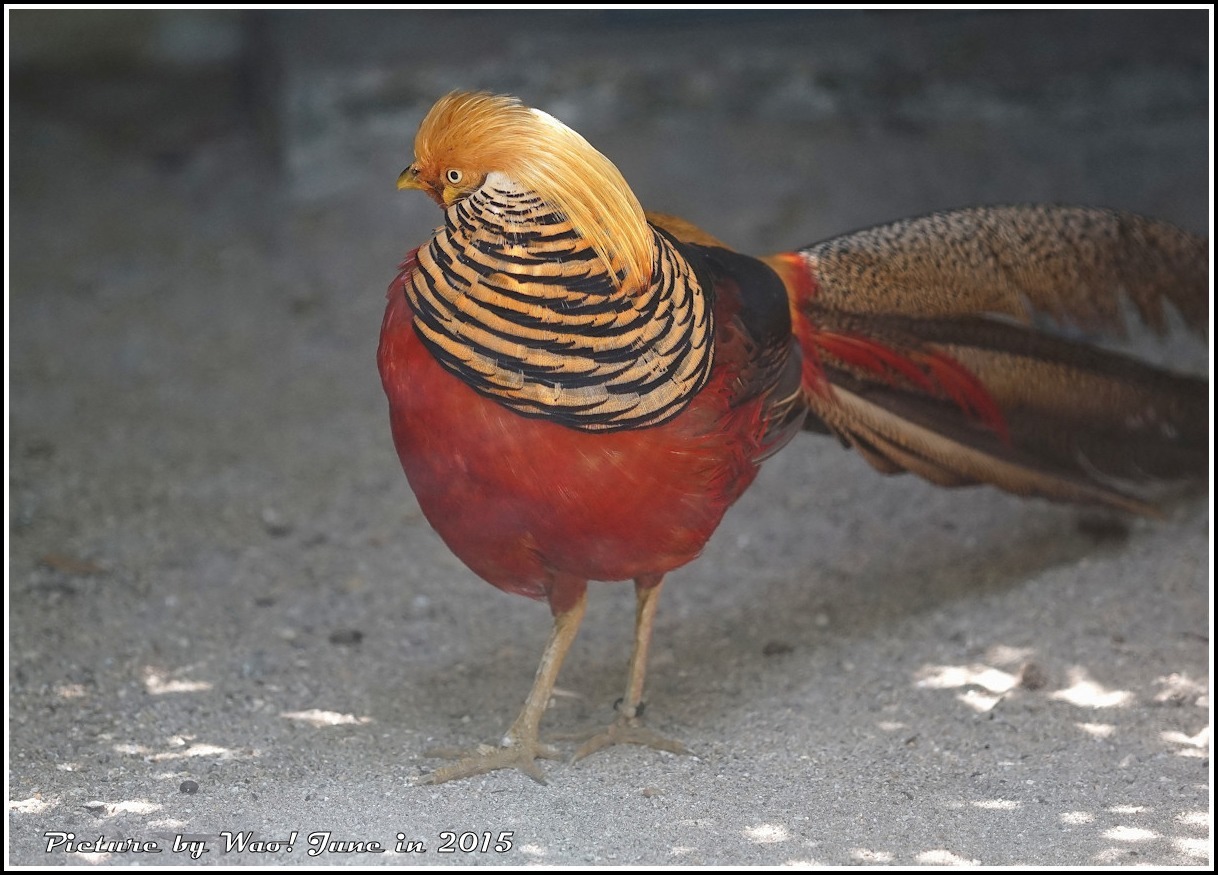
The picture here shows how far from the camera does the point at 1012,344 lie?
354cm

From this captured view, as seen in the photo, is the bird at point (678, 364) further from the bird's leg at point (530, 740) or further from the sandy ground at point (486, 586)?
the sandy ground at point (486, 586)

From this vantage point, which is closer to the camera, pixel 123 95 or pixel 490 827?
pixel 490 827

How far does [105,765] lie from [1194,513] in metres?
3.28

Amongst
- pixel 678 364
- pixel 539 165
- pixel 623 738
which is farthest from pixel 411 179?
pixel 623 738

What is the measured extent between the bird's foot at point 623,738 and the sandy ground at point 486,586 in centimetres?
7

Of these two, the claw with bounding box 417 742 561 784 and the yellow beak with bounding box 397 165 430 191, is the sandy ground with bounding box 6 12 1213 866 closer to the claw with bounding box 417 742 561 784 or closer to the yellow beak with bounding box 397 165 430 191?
the claw with bounding box 417 742 561 784

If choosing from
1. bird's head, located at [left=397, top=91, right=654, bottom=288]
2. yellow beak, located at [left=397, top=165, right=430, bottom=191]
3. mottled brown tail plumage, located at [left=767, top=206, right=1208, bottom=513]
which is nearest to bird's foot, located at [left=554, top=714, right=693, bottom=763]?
mottled brown tail plumage, located at [left=767, top=206, right=1208, bottom=513]

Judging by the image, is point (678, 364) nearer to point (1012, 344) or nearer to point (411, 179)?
point (411, 179)

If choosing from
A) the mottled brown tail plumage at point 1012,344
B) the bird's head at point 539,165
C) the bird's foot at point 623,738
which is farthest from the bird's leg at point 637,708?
the bird's head at point 539,165

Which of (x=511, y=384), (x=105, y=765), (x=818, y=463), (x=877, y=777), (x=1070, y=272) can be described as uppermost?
(x=1070, y=272)

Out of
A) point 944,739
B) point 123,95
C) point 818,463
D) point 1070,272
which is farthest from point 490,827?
point 123,95

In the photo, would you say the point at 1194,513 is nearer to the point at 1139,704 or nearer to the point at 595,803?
the point at 1139,704

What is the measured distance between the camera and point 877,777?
2.99m

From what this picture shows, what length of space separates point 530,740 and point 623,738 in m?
0.24
